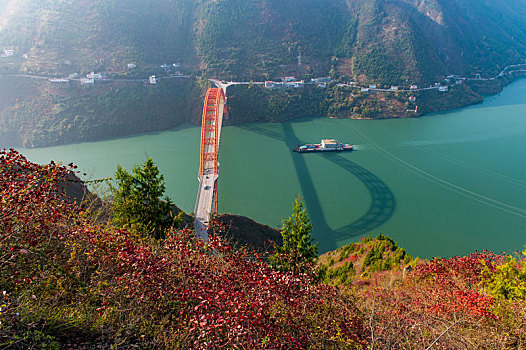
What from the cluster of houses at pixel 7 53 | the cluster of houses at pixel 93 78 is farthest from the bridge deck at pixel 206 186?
the cluster of houses at pixel 7 53

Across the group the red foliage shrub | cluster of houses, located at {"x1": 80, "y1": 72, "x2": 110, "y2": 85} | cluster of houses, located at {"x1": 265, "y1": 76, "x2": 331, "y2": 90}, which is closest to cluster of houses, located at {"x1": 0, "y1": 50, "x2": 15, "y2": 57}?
cluster of houses, located at {"x1": 80, "y1": 72, "x2": 110, "y2": 85}

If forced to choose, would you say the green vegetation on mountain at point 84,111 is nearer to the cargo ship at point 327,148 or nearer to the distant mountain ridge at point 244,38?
the distant mountain ridge at point 244,38

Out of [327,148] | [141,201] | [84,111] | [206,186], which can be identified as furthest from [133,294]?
[84,111]

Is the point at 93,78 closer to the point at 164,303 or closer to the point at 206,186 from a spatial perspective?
the point at 206,186

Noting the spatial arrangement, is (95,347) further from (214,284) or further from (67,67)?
(67,67)

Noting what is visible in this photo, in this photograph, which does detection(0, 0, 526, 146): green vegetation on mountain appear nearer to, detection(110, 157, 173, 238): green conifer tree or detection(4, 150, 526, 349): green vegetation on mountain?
detection(110, 157, 173, 238): green conifer tree

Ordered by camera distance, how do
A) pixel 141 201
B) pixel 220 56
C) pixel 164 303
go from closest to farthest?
pixel 164 303
pixel 141 201
pixel 220 56

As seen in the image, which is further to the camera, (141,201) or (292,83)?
(292,83)
